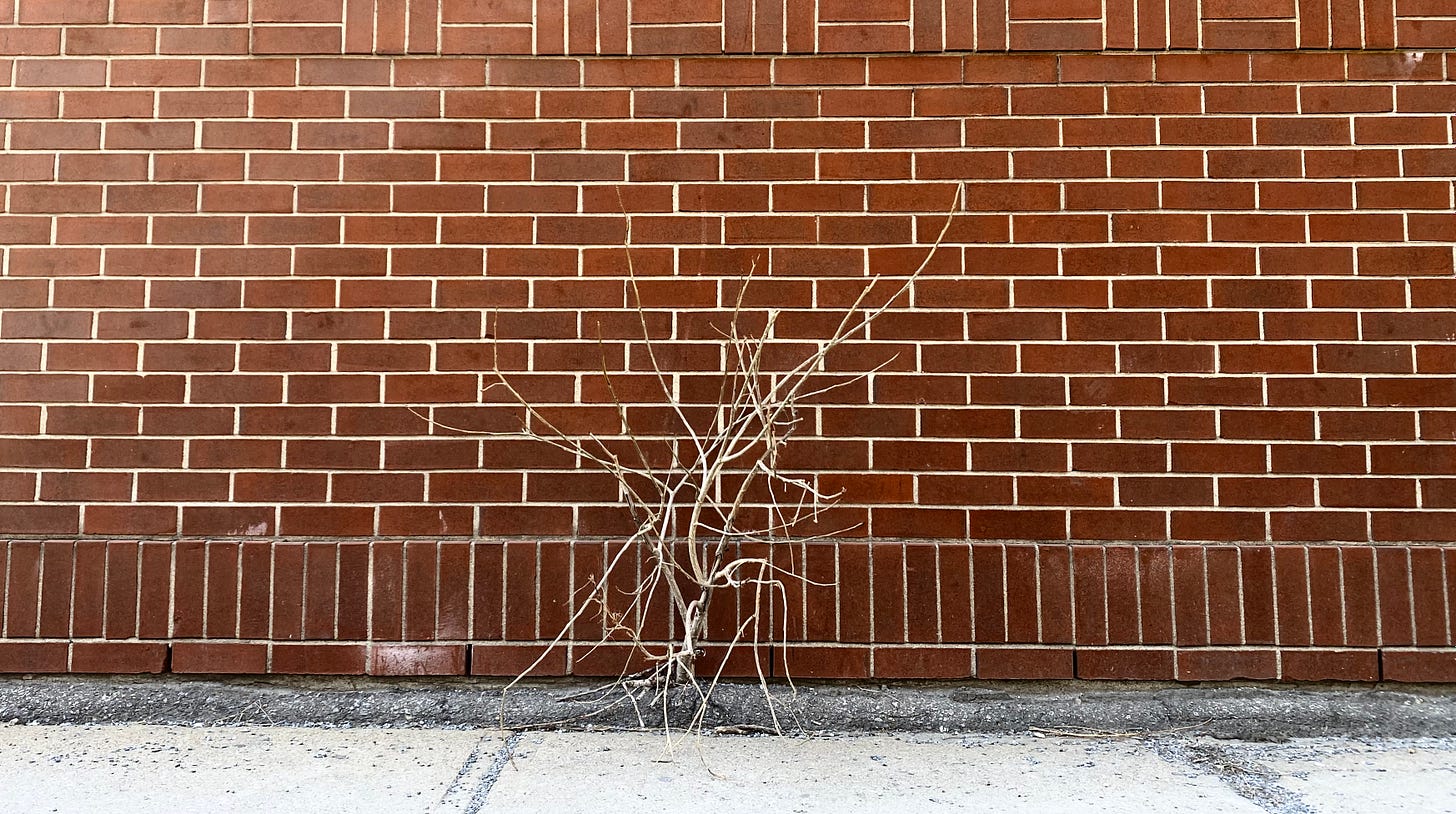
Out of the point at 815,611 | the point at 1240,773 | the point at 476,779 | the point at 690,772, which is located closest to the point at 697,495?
the point at 815,611

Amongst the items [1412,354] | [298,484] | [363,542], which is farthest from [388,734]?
[1412,354]

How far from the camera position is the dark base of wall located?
2783 millimetres

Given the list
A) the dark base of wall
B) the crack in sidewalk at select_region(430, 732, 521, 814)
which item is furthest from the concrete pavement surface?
the dark base of wall

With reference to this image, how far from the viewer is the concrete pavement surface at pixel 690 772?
7.21ft

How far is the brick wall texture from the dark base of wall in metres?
0.01

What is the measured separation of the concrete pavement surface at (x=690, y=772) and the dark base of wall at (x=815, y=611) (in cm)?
21

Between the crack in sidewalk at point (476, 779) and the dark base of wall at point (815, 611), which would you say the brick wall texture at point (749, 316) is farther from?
the crack in sidewalk at point (476, 779)

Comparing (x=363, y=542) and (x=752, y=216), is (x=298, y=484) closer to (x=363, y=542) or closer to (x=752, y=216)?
(x=363, y=542)

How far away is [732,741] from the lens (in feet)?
8.55

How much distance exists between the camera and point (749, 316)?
2900 mm

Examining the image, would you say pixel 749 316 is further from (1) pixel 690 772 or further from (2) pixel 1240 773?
(2) pixel 1240 773

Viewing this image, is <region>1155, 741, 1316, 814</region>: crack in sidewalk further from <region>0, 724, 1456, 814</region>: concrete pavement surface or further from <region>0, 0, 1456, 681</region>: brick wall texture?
<region>0, 0, 1456, 681</region>: brick wall texture

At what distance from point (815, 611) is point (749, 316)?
0.91m

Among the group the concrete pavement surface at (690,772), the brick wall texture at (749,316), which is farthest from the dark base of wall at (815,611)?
the concrete pavement surface at (690,772)
